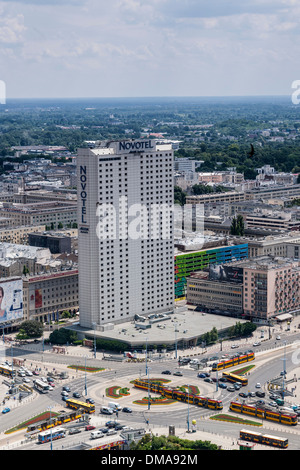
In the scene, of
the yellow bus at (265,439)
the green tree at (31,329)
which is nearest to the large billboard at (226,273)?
the green tree at (31,329)

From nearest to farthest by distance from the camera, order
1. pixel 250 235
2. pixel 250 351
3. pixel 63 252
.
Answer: pixel 250 351
pixel 63 252
pixel 250 235

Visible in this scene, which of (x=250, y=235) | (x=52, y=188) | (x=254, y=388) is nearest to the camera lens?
(x=254, y=388)

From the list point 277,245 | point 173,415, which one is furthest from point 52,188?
point 173,415

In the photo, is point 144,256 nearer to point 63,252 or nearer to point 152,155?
point 152,155

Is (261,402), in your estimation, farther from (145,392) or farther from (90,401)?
(90,401)

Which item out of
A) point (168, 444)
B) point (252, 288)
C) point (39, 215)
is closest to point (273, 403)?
point (168, 444)

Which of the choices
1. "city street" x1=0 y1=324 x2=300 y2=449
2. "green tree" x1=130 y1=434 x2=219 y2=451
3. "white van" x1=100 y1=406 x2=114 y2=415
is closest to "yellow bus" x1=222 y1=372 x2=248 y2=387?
"city street" x1=0 y1=324 x2=300 y2=449
